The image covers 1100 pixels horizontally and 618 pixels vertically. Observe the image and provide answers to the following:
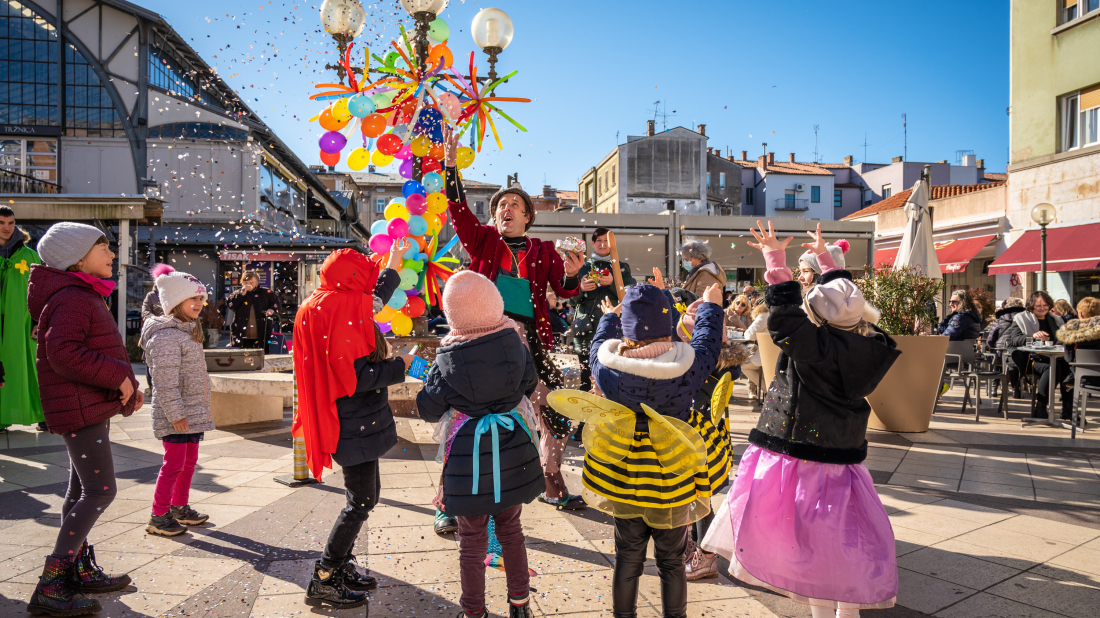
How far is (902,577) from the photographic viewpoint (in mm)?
3271

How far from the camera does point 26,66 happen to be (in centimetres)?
2106

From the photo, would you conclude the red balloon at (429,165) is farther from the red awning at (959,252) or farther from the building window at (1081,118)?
the building window at (1081,118)

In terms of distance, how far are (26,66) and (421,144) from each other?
23.8 metres

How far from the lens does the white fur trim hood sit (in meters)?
2.51

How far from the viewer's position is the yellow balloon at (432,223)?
4.86 metres

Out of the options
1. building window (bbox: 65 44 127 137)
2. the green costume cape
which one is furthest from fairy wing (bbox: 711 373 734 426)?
building window (bbox: 65 44 127 137)

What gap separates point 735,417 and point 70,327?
702 cm

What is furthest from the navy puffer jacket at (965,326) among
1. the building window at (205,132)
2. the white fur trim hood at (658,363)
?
the building window at (205,132)

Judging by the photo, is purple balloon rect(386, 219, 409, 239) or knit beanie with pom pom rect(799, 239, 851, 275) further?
purple balloon rect(386, 219, 409, 239)

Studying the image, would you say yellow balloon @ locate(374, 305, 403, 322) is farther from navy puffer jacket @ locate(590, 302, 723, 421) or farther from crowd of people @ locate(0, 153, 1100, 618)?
navy puffer jacket @ locate(590, 302, 723, 421)

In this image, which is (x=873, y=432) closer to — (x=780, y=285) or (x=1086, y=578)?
(x=1086, y=578)

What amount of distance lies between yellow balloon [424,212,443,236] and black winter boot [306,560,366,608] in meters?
2.64

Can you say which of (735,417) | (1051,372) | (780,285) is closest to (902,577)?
(780,285)

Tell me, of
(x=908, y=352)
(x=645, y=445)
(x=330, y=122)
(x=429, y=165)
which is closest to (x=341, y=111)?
(x=330, y=122)
